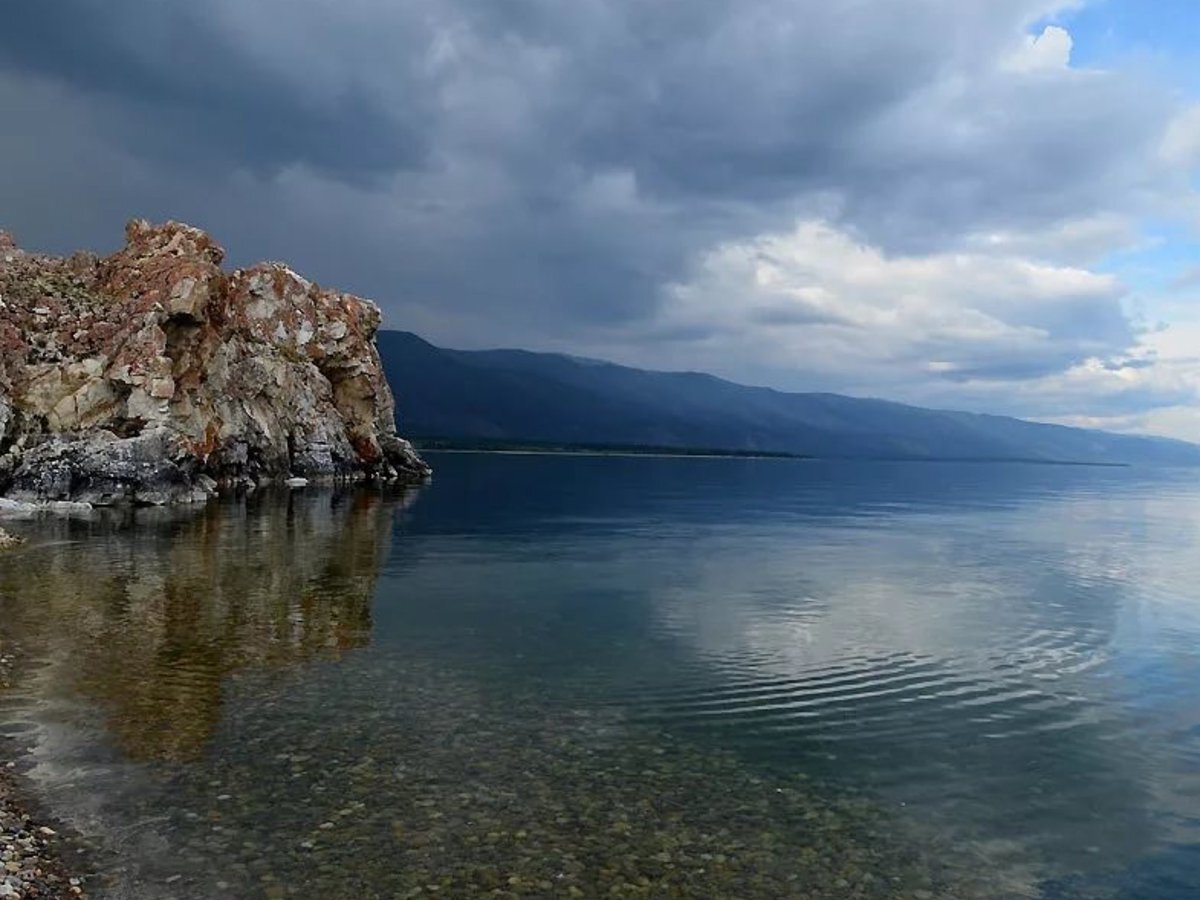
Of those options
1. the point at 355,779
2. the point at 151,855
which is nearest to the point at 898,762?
the point at 355,779

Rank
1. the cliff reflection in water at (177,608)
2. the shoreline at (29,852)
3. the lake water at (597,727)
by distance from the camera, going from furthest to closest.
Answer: the cliff reflection in water at (177,608)
the lake water at (597,727)
the shoreline at (29,852)

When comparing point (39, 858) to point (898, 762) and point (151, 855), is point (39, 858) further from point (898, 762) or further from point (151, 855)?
point (898, 762)

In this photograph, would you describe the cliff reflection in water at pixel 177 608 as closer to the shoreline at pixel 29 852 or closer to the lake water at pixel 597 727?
the lake water at pixel 597 727

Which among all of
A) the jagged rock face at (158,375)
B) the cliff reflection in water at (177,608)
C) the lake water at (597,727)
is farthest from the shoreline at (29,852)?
the jagged rock face at (158,375)

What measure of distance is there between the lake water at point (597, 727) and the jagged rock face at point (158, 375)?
2905 centimetres

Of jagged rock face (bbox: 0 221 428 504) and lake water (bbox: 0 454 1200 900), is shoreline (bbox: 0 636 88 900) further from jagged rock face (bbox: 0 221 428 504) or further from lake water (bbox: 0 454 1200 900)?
jagged rock face (bbox: 0 221 428 504)

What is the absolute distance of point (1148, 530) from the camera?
91.4 metres

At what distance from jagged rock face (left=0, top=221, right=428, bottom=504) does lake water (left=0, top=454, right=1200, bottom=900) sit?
29049mm

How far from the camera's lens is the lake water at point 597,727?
14.7m

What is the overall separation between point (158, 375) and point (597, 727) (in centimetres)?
7279

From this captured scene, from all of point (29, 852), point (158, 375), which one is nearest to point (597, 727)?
point (29, 852)

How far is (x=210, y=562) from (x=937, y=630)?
3602 centimetres

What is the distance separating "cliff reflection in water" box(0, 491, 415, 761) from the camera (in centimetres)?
2228

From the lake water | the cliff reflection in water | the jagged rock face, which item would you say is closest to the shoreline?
the lake water
